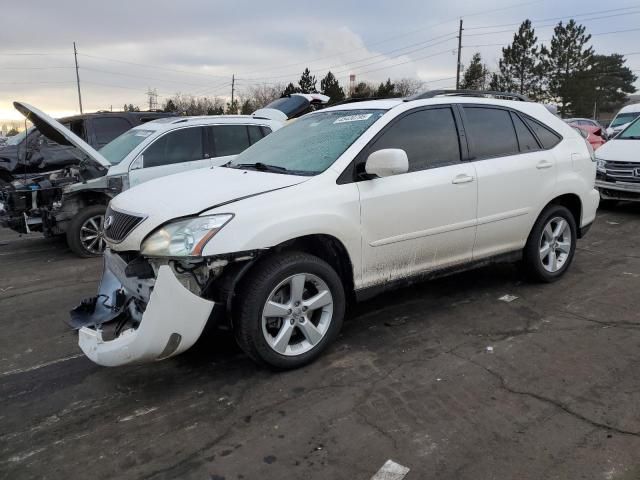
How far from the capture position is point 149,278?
3.34 m

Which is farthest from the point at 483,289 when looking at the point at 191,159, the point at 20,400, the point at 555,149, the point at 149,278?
the point at 191,159

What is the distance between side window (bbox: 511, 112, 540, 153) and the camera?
487 centimetres

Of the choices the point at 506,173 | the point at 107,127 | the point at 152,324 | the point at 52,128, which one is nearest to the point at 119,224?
the point at 152,324

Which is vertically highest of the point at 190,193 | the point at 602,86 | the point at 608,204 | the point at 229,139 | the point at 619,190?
the point at 602,86

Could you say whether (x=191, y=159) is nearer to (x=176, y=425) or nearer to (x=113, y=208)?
(x=113, y=208)

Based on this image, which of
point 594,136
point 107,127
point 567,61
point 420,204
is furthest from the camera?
point 567,61

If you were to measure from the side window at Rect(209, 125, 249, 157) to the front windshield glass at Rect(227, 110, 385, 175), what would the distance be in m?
3.06

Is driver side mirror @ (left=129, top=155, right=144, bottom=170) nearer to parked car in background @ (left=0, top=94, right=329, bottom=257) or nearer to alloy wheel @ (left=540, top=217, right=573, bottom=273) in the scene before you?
parked car in background @ (left=0, top=94, right=329, bottom=257)

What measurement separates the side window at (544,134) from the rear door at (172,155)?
14.4 feet

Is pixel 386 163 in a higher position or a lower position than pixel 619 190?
higher

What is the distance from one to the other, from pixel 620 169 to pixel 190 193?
7917 millimetres

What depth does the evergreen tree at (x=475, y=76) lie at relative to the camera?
53.1m

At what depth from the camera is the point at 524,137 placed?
491 centimetres

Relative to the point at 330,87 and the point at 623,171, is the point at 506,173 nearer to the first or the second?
the point at 623,171
